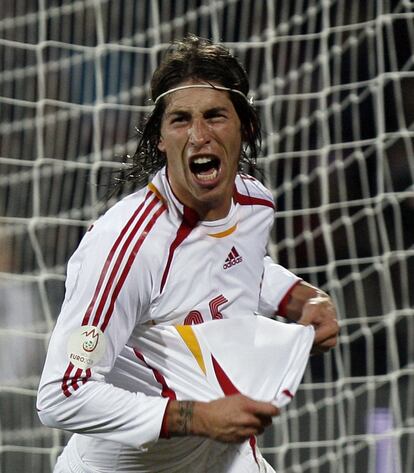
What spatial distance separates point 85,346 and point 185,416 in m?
0.19

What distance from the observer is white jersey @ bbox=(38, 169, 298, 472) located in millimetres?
1647

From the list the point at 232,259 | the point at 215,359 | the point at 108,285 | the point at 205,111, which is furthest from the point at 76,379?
the point at 205,111

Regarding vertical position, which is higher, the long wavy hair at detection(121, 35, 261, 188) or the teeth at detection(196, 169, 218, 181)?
Result: the long wavy hair at detection(121, 35, 261, 188)

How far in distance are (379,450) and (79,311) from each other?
6.82 feet

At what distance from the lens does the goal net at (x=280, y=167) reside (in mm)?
3566

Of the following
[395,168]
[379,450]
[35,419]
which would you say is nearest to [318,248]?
[395,168]

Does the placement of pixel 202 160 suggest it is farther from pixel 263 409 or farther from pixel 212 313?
pixel 263 409

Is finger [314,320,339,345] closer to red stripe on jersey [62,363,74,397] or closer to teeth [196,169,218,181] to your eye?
teeth [196,169,218,181]

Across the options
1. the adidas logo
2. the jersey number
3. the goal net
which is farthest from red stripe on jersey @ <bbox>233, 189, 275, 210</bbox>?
the goal net

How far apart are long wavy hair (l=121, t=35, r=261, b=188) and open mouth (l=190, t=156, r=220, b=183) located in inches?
5.4

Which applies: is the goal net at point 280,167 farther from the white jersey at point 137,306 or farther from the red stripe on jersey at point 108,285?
the red stripe on jersey at point 108,285

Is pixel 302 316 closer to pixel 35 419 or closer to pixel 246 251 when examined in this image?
pixel 246 251

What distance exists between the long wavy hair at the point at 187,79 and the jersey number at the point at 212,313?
32 cm

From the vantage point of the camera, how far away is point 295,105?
152 inches
